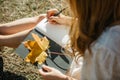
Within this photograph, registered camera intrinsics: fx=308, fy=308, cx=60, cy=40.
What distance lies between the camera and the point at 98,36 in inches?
45.4

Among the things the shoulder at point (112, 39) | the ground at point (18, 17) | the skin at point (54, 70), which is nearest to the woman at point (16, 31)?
the skin at point (54, 70)

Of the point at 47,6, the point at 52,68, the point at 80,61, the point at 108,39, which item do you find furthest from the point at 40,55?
the point at 47,6

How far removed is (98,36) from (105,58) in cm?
9

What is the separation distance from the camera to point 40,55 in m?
1.68

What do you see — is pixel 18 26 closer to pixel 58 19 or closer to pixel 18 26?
pixel 18 26

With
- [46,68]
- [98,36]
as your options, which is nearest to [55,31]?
[46,68]

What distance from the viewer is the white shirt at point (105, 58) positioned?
1.10 m

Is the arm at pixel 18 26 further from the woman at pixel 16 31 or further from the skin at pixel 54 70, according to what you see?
the skin at pixel 54 70

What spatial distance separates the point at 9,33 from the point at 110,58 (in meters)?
0.90

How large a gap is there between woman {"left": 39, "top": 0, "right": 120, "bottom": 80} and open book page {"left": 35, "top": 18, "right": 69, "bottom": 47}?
0.40 meters

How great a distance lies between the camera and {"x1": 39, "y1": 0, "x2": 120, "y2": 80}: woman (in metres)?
1.11

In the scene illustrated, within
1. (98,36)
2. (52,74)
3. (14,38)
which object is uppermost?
(98,36)

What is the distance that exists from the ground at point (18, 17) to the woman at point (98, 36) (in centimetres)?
77

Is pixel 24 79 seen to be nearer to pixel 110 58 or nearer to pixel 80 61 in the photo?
pixel 80 61
